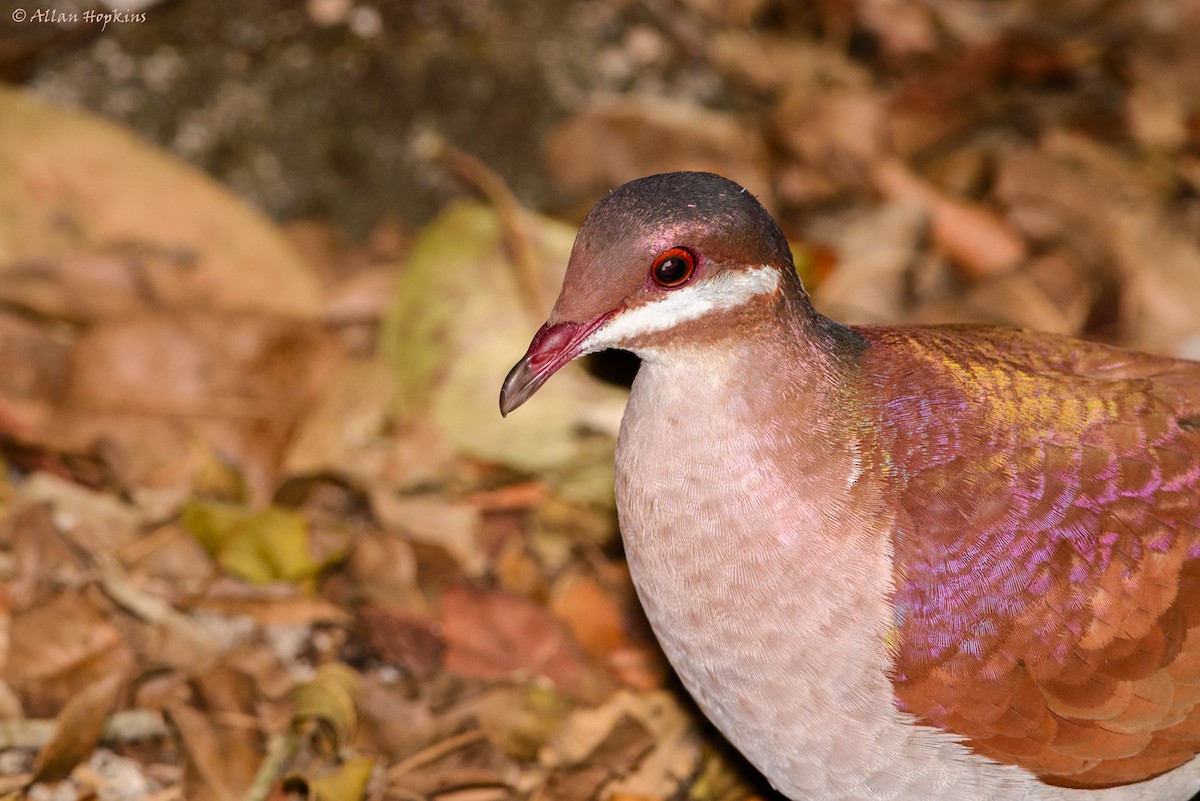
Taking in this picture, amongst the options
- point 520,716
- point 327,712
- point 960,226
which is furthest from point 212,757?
point 960,226

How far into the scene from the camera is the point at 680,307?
8.42 feet

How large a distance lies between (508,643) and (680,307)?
142 cm

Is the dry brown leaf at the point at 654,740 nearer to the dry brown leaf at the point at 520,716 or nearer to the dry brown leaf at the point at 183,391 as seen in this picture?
the dry brown leaf at the point at 520,716

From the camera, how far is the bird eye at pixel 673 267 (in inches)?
99.5

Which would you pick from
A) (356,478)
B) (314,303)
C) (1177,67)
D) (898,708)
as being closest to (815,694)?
(898,708)

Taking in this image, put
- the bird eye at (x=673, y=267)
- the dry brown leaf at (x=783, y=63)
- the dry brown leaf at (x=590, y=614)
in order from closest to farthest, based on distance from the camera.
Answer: the bird eye at (x=673, y=267), the dry brown leaf at (x=590, y=614), the dry brown leaf at (x=783, y=63)

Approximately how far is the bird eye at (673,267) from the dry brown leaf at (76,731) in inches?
68.5

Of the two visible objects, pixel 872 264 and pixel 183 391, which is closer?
pixel 183 391

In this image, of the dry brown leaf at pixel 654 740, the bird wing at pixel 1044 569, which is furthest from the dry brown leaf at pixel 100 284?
the bird wing at pixel 1044 569

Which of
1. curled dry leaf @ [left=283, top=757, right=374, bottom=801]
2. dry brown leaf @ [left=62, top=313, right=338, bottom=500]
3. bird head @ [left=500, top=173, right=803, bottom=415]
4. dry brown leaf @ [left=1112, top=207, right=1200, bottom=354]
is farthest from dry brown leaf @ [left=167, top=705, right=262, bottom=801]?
dry brown leaf @ [left=1112, top=207, right=1200, bottom=354]

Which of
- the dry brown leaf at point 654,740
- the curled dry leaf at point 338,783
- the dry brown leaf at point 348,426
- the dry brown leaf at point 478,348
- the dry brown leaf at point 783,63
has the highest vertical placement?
the dry brown leaf at point 783,63

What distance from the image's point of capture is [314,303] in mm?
4293

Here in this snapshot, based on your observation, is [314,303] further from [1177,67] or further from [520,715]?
[1177,67]

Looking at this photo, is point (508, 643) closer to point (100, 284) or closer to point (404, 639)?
point (404, 639)
